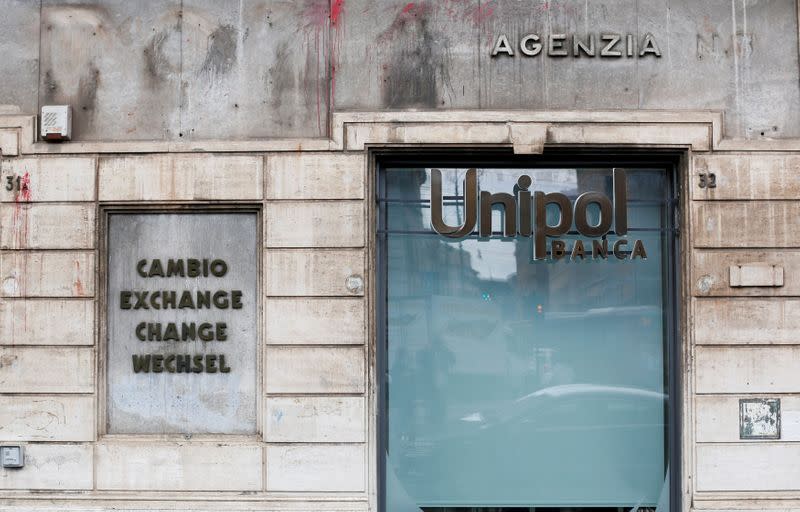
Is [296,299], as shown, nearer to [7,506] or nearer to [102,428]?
[102,428]

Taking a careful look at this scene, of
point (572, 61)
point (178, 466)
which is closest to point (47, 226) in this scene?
point (178, 466)

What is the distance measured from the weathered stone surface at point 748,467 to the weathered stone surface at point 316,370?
3.58m

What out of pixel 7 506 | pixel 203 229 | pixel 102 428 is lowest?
pixel 7 506

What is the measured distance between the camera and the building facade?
8.47 metres

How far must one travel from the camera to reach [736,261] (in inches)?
334

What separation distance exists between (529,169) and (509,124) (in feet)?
1.91

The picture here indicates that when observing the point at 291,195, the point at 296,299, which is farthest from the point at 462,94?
the point at 296,299

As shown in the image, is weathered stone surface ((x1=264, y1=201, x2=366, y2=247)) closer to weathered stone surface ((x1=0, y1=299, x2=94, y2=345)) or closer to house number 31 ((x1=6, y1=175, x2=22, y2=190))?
weathered stone surface ((x1=0, y1=299, x2=94, y2=345))

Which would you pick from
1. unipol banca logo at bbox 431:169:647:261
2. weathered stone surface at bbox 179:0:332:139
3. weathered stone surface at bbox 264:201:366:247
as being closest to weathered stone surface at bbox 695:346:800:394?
unipol banca logo at bbox 431:169:647:261

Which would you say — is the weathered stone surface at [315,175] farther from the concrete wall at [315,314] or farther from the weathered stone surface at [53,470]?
the weathered stone surface at [53,470]

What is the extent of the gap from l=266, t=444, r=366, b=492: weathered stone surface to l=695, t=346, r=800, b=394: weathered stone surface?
11.7ft

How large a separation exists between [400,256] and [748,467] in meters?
4.14

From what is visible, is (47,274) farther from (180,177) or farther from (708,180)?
(708,180)

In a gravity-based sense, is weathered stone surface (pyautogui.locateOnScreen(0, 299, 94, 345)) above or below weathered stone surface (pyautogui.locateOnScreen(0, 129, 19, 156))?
below
